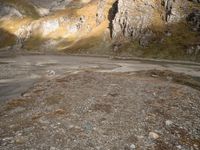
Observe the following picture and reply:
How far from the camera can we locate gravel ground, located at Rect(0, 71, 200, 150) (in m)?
23.6

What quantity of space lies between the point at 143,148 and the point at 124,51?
150444 millimetres

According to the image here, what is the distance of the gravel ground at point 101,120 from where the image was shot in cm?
2358

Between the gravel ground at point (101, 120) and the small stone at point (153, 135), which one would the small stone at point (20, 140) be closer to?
the gravel ground at point (101, 120)

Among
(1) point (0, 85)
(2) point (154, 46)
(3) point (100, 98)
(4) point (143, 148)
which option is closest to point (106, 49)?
(2) point (154, 46)

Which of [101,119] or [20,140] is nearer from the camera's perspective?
[20,140]

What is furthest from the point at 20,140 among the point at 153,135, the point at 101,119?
the point at 153,135

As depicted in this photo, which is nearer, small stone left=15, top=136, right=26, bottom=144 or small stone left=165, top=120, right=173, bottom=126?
small stone left=15, top=136, right=26, bottom=144

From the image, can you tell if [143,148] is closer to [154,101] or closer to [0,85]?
[154,101]

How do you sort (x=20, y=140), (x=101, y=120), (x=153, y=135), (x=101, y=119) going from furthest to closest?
(x=101, y=119)
(x=101, y=120)
(x=153, y=135)
(x=20, y=140)

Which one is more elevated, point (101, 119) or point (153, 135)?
point (101, 119)

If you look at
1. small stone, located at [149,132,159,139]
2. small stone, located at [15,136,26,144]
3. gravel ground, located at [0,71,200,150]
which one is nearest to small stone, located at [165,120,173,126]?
gravel ground, located at [0,71,200,150]

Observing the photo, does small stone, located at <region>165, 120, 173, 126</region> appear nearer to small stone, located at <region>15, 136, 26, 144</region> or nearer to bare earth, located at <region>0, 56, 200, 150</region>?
bare earth, located at <region>0, 56, 200, 150</region>

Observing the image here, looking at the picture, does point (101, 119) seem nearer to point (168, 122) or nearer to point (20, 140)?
point (168, 122)

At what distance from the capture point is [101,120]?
2838cm
